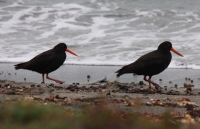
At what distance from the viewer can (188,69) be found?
10281 mm

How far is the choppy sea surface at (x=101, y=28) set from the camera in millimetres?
12016

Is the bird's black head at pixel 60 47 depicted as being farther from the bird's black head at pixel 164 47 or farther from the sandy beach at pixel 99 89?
the bird's black head at pixel 164 47

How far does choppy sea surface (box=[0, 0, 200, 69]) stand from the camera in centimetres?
1202

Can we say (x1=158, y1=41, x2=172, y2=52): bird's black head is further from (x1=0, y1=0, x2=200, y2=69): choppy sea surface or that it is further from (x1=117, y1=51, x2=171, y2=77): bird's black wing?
(x1=0, y1=0, x2=200, y2=69): choppy sea surface

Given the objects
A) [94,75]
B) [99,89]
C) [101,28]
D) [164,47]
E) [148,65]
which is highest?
[101,28]

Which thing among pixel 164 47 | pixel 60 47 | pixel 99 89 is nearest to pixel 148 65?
pixel 164 47

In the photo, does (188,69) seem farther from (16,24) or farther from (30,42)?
(16,24)

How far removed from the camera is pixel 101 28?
1562cm

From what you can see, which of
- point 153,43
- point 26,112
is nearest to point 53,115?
point 26,112

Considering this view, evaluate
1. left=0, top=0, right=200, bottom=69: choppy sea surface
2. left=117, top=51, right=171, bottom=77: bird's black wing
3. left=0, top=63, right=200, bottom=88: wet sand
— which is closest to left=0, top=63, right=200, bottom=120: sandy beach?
left=0, top=63, right=200, bottom=88: wet sand

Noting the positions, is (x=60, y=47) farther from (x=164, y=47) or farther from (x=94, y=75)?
(x=164, y=47)

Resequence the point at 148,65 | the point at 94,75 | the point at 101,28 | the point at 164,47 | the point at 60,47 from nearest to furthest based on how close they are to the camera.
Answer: the point at 148,65, the point at 164,47, the point at 60,47, the point at 94,75, the point at 101,28

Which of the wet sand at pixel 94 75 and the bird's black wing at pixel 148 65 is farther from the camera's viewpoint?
the wet sand at pixel 94 75

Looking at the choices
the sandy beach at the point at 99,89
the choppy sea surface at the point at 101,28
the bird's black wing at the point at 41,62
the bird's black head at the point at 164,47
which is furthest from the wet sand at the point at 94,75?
the bird's black head at the point at 164,47
